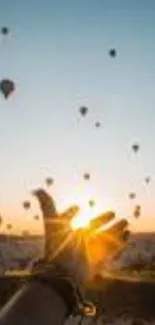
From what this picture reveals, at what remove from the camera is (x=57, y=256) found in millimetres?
4102

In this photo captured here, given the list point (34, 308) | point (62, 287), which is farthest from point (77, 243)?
point (34, 308)

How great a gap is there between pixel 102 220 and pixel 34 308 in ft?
3.06

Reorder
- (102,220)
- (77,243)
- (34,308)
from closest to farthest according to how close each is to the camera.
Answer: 1. (34,308)
2. (77,243)
3. (102,220)

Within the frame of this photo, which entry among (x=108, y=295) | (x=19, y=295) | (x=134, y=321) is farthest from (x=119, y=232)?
(x=134, y=321)

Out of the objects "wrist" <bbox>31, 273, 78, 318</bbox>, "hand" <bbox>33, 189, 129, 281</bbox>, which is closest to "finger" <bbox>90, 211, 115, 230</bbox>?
"hand" <bbox>33, 189, 129, 281</bbox>

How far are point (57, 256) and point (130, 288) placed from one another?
38585mm

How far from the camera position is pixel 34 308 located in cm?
353

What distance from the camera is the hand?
403cm

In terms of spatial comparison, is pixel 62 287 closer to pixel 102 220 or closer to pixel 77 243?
pixel 77 243

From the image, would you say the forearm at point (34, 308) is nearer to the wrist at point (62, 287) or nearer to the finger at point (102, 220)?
the wrist at point (62, 287)

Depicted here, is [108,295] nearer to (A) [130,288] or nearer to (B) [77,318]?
(A) [130,288]

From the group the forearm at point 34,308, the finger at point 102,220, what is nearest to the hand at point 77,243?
the finger at point 102,220

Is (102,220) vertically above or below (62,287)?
above

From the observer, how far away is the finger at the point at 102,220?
4188mm
